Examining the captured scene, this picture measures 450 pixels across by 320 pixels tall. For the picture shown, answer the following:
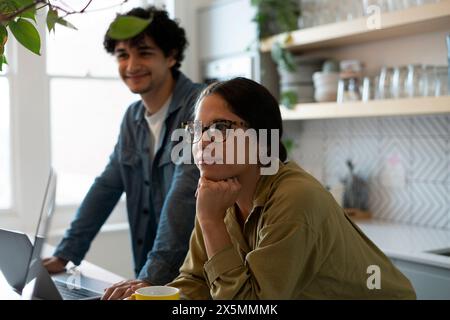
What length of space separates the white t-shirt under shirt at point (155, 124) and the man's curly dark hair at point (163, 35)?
0.60 feet

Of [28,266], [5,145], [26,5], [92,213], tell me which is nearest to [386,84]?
[92,213]

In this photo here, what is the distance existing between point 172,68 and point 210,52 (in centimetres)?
165

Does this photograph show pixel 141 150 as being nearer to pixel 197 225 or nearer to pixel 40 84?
pixel 197 225

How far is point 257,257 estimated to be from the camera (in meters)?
1.12

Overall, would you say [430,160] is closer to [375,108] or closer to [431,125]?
[431,125]

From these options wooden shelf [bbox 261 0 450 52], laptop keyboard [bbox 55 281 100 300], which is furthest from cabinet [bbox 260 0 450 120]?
laptop keyboard [bbox 55 281 100 300]

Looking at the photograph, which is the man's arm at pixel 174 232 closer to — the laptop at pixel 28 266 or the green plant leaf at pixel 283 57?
the laptop at pixel 28 266

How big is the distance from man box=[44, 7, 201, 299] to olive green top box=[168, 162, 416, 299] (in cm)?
76

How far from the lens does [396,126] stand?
10.3 ft

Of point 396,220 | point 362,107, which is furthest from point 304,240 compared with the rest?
point 396,220

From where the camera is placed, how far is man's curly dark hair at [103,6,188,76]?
2.13 meters

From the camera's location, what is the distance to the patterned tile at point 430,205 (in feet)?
9.55

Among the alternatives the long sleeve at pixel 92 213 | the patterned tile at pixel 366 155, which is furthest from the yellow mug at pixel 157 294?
the patterned tile at pixel 366 155

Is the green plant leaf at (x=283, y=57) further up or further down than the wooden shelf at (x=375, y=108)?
further up
